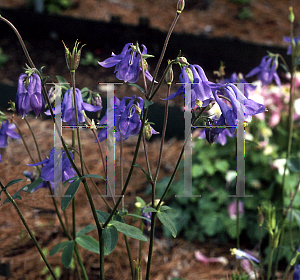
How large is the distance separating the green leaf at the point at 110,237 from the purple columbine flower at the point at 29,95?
0.49 meters

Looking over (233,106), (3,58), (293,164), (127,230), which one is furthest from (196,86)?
(3,58)

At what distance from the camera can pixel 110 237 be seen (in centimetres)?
125

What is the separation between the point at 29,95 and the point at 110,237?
1.84 feet

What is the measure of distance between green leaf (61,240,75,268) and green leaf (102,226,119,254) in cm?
30

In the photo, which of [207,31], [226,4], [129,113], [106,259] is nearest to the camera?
[129,113]

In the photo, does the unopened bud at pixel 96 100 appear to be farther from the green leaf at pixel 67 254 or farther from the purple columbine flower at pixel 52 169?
the green leaf at pixel 67 254

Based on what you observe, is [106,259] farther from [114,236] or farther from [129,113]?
[129,113]

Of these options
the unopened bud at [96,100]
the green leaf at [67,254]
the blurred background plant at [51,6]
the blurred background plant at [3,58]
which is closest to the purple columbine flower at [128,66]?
the unopened bud at [96,100]

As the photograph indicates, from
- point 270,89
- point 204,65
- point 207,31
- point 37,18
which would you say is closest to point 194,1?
point 207,31

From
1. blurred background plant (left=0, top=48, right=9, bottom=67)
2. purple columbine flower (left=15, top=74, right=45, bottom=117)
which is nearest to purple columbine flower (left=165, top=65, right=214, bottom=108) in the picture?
purple columbine flower (left=15, top=74, right=45, bottom=117)

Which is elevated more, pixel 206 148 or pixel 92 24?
pixel 92 24

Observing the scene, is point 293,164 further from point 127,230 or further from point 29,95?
point 29,95

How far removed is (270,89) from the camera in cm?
335

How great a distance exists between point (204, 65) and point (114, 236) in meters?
4.85
